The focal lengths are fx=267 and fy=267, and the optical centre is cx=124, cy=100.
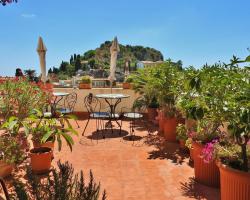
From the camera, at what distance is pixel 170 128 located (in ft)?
17.9

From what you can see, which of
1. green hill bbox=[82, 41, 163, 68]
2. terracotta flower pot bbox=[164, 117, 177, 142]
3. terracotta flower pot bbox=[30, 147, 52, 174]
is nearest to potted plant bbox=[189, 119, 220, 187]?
terracotta flower pot bbox=[164, 117, 177, 142]

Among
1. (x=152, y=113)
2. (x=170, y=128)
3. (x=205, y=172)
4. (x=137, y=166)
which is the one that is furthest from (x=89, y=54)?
(x=205, y=172)

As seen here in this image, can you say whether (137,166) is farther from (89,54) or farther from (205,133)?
(89,54)

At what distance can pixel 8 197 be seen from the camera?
1.15 meters

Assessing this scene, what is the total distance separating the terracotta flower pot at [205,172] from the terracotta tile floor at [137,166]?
0.09m

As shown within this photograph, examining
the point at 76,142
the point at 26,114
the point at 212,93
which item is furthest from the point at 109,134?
the point at 212,93

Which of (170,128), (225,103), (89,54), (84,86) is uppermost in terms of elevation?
(89,54)

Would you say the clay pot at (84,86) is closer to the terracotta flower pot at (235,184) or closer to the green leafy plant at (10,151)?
the green leafy plant at (10,151)

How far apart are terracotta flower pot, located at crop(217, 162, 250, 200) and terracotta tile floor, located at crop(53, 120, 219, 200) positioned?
1.75 ft

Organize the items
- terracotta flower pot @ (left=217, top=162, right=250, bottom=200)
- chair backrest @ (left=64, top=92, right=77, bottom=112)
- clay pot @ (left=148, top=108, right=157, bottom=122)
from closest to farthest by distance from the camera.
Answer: terracotta flower pot @ (left=217, top=162, right=250, bottom=200), clay pot @ (left=148, top=108, right=157, bottom=122), chair backrest @ (left=64, top=92, right=77, bottom=112)

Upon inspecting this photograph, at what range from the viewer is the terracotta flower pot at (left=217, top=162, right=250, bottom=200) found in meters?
2.50

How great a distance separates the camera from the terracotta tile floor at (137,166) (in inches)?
130

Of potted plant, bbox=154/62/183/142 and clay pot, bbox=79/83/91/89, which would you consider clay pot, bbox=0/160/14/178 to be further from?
clay pot, bbox=79/83/91/89

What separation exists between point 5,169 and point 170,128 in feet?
10.4
